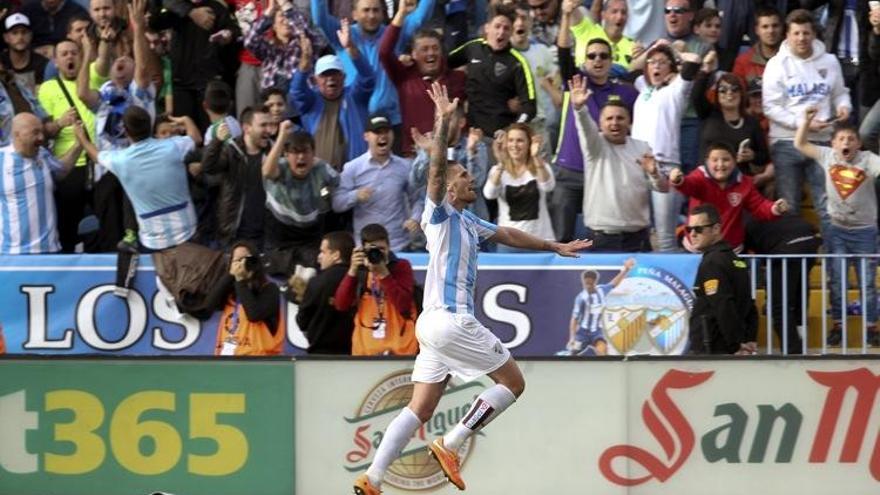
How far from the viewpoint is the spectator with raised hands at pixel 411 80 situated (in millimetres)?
16047

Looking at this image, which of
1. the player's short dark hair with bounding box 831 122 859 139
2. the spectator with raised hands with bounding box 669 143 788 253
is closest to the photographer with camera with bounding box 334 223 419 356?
the spectator with raised hands with bounding box 669 143 788 253

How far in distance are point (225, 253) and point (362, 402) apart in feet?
10.4

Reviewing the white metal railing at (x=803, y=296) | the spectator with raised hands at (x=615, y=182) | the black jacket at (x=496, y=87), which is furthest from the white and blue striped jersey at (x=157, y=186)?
the white metal railing at (x=803, y=296)

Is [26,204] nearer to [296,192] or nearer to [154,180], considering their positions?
[154,180]

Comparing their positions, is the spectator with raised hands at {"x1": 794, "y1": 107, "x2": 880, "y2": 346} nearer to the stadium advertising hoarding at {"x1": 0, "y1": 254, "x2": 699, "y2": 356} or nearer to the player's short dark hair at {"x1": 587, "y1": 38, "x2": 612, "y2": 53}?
the stadium advertising hoarding at {"x1": 0, "y1": 254, "x2": 699, "y2": 356}

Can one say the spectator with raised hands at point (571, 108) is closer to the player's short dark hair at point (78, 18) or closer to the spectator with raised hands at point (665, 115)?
the spectator with raised hands at point (665, 115)

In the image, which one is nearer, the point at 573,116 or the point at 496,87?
the point at 573,116

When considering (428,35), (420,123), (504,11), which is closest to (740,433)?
(420,123)

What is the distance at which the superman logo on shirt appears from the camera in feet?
49.0

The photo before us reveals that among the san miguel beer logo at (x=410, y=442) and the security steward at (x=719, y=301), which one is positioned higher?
the security steward at (x=719, y=301)

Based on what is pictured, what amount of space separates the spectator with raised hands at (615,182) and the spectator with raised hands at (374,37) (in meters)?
1.71

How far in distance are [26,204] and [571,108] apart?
4.64m

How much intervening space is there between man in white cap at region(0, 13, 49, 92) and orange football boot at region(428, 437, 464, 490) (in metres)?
7.04

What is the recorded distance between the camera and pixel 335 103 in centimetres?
1617
